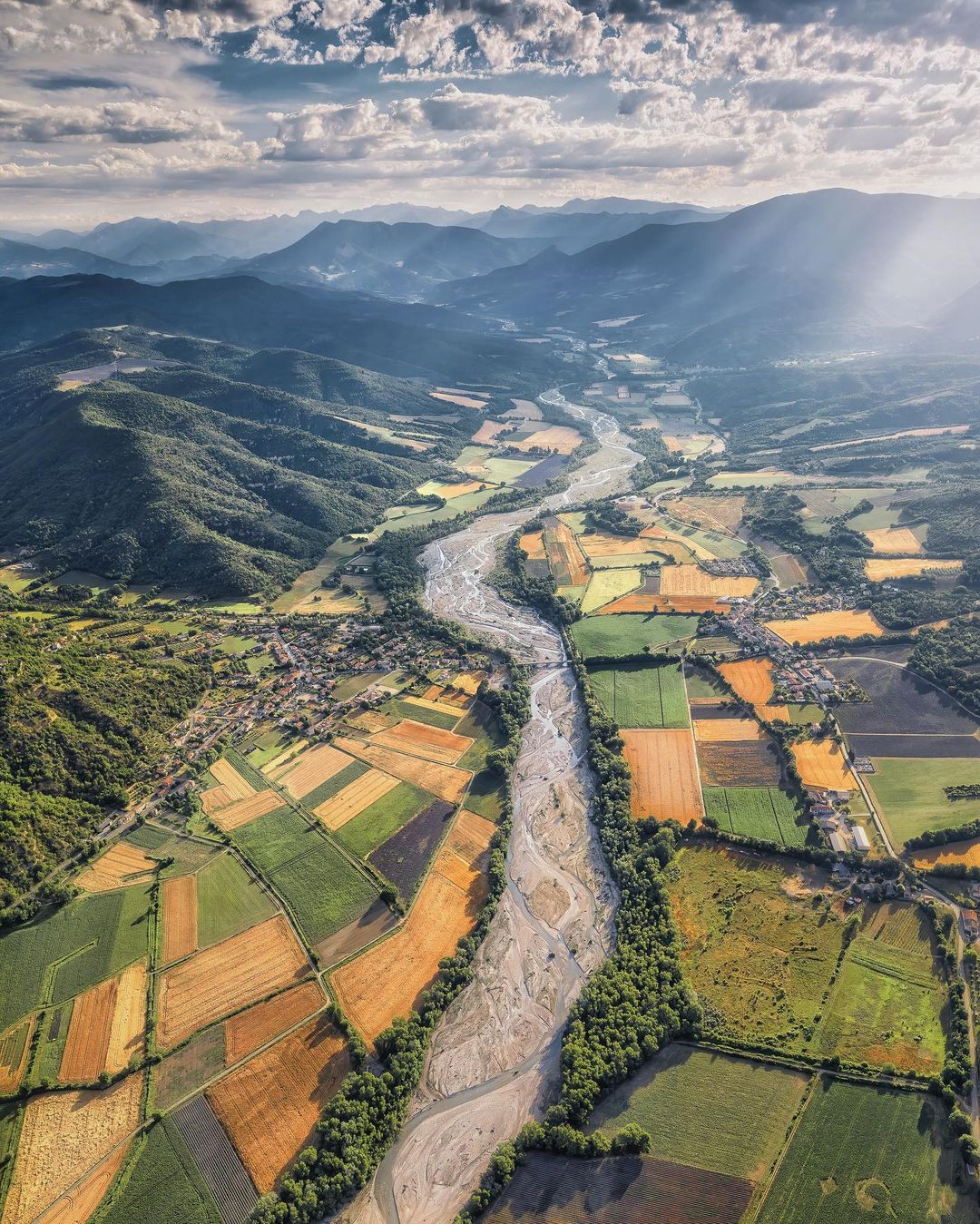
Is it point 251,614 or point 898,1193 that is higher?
point 898,1193

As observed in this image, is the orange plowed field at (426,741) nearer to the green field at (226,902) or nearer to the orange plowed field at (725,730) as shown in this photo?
the green field at (226,902)

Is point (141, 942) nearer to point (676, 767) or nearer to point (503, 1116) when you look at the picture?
point (503, 1116)

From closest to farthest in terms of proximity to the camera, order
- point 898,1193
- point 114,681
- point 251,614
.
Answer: point 898,1193 → point 114,681 → point 251,614

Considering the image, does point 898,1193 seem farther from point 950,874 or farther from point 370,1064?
point 370,1064

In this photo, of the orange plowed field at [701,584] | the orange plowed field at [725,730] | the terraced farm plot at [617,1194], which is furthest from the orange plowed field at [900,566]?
the terraced farm plot at [617,1194]

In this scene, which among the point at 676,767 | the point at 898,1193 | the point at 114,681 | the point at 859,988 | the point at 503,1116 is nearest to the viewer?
the point at 898,1193

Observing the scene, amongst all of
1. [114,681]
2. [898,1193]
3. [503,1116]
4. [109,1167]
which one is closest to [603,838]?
[503,1116]

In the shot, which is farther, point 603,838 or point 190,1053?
point 603,838
